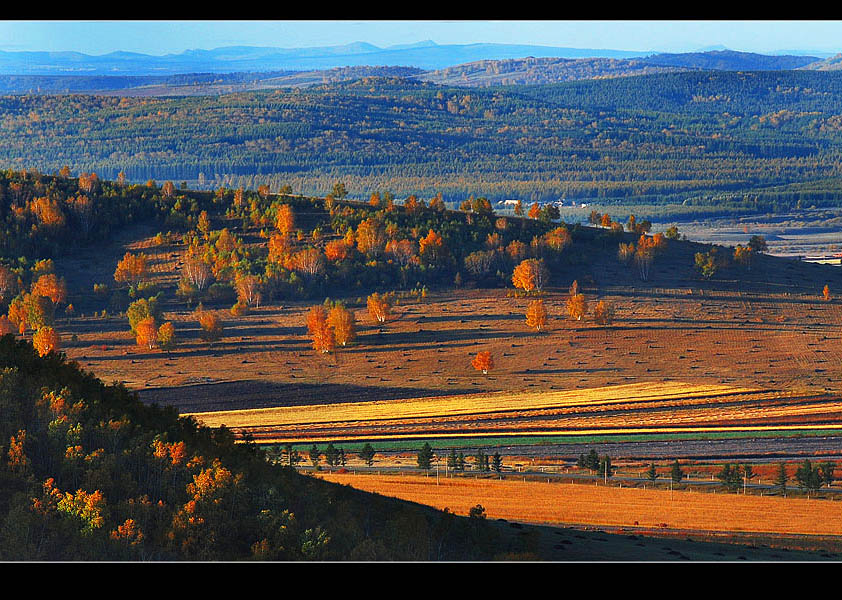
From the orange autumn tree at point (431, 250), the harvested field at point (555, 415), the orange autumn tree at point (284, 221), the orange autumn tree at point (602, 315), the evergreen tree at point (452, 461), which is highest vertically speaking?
the orange autumn tree at point (284, 221)

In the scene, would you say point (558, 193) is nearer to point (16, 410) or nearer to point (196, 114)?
point (196, 114)

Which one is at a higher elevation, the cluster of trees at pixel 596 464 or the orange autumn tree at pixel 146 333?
the orange autumn tree at pixel 146 333

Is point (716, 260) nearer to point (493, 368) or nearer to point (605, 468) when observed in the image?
point (493, 368)

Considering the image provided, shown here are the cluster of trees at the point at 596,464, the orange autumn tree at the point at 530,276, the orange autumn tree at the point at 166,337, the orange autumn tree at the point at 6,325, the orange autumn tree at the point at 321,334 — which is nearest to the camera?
the cluster of trees at the point at 596,464

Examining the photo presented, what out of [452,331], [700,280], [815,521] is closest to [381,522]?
[815,521]

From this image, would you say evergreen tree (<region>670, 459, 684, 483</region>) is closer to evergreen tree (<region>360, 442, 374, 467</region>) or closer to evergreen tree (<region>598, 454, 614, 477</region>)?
evergreen tree (<region>598, 454, 614, 477</region>)

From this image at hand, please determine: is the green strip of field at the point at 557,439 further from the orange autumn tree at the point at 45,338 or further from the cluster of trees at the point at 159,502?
the cluster of trees at the point at 159,502

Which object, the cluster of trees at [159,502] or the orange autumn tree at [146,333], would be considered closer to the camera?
the cluster of trees at [159,502]

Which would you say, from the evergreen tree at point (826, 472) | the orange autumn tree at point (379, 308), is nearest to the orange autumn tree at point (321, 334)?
the orange autumn tree at point (379, 308)
